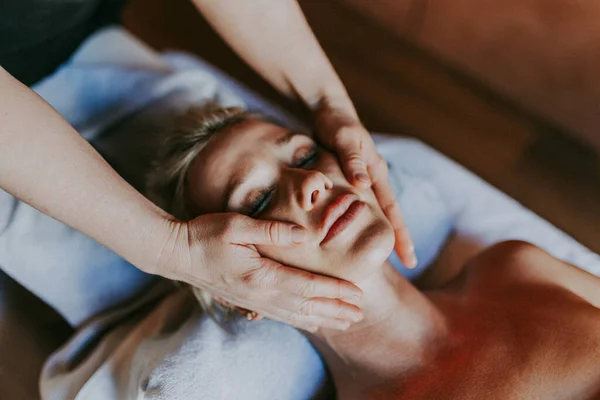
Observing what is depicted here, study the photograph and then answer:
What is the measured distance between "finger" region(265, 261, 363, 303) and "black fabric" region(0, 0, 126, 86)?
2.16ft

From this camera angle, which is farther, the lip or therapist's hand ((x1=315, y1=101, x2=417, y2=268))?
therapist's hand ((x1=315, y1=101, x2=417, y2=268))

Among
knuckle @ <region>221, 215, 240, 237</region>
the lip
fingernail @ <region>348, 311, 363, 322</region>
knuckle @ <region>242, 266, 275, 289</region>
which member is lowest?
fingernail @ <region>348, 311, 363, 322</region>

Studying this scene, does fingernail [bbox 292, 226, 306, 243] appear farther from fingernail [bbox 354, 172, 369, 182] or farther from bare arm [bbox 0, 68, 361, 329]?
fingernail [bbox 354, 172, 369, 182]

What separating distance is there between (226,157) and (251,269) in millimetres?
227

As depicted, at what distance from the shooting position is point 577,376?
0.94 m

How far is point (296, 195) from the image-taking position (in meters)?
0.93

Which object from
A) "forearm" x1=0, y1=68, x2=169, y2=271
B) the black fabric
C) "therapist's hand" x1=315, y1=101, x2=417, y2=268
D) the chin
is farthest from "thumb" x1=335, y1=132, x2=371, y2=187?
the black fabric

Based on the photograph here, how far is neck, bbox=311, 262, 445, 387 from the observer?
106cm

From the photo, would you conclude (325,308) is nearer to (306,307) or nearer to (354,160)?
(306,307)

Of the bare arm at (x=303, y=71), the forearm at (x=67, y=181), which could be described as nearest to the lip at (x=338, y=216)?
the bare arm at (x=303, y=71)

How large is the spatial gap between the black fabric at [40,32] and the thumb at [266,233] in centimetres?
58

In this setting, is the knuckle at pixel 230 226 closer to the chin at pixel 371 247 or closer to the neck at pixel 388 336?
the chin at pixel 371 247

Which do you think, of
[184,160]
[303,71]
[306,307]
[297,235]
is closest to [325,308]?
[306,307]

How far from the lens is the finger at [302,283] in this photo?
90cm
